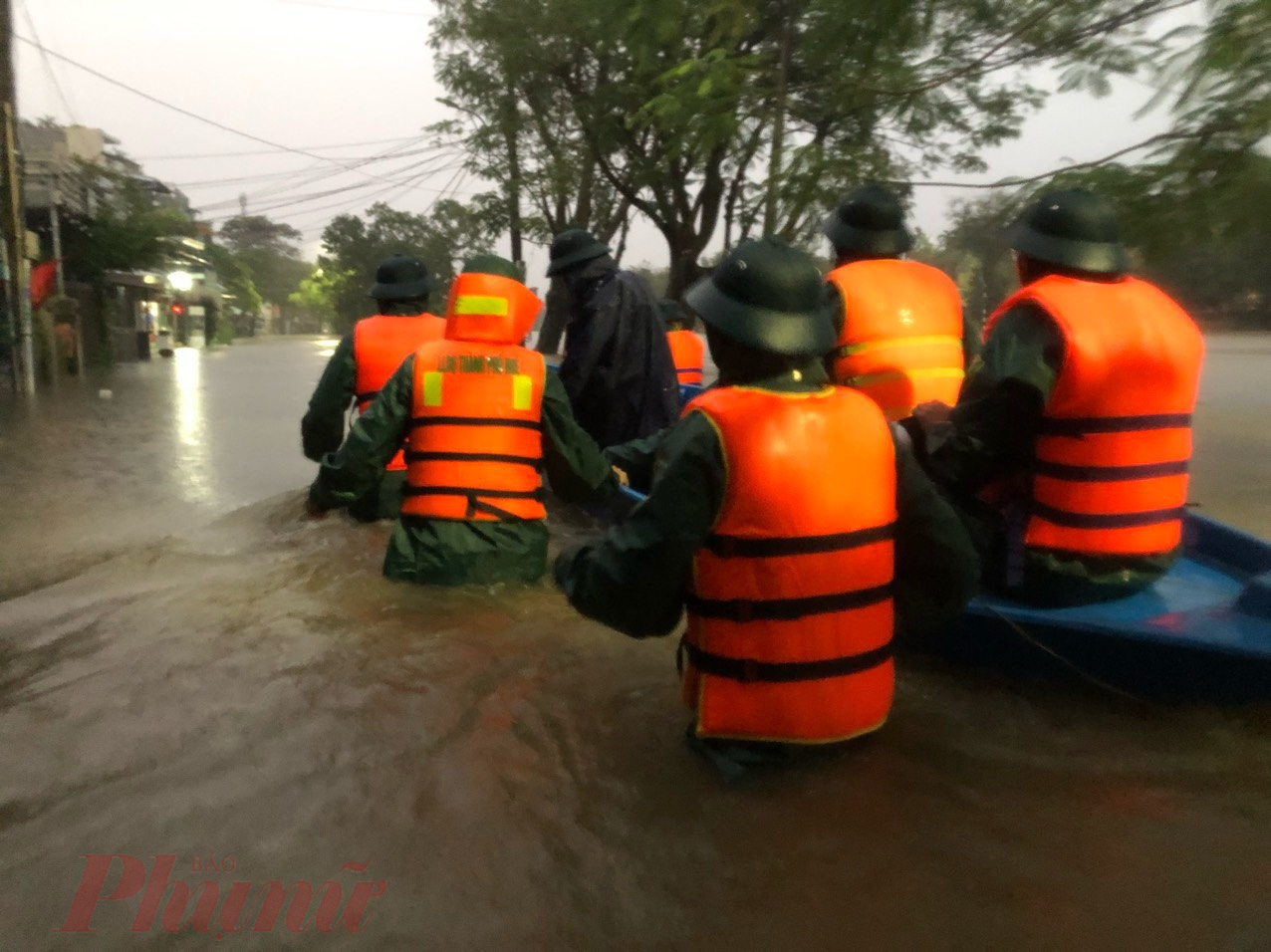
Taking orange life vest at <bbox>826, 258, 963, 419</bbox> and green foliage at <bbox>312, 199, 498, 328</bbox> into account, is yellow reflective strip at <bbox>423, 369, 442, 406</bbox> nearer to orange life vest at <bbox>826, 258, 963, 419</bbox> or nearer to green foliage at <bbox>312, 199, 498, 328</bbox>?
orange life vest at <bbox>826, 258, 963, 419</bbox>

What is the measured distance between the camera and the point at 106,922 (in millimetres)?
2232

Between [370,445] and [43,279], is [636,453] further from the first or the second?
[43,279]

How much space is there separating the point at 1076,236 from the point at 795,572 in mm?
1579

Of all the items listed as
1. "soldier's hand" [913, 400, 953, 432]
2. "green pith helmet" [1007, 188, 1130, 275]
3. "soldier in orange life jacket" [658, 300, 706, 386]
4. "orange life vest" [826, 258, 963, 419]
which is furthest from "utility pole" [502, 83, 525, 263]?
"green pith helmet" [1007, 188, 1130, 275]

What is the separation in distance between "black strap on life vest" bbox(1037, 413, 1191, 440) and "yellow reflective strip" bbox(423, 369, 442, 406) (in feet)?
7.35

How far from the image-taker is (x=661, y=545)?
2330 mm

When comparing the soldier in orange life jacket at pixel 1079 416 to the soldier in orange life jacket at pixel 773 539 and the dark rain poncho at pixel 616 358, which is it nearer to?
the soldier in orange life jacket at pixel 773 539

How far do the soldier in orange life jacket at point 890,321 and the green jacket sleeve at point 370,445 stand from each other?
5.66ft

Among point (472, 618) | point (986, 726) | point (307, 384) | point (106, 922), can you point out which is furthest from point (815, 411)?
point (307, 384)

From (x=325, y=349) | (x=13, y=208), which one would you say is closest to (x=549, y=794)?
(x=13, y=208)

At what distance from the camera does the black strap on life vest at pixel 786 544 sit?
238 centimetres

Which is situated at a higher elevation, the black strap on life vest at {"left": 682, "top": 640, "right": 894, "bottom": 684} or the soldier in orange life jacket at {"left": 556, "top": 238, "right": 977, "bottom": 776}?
the soldier in orange life jacket at {"left": 556, "top": 238, "right": 977, "bottom": 776}

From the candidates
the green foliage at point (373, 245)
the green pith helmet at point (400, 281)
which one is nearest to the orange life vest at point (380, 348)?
the green pith helmet at point (400, 281)

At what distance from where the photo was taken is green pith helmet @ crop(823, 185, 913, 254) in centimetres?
407
